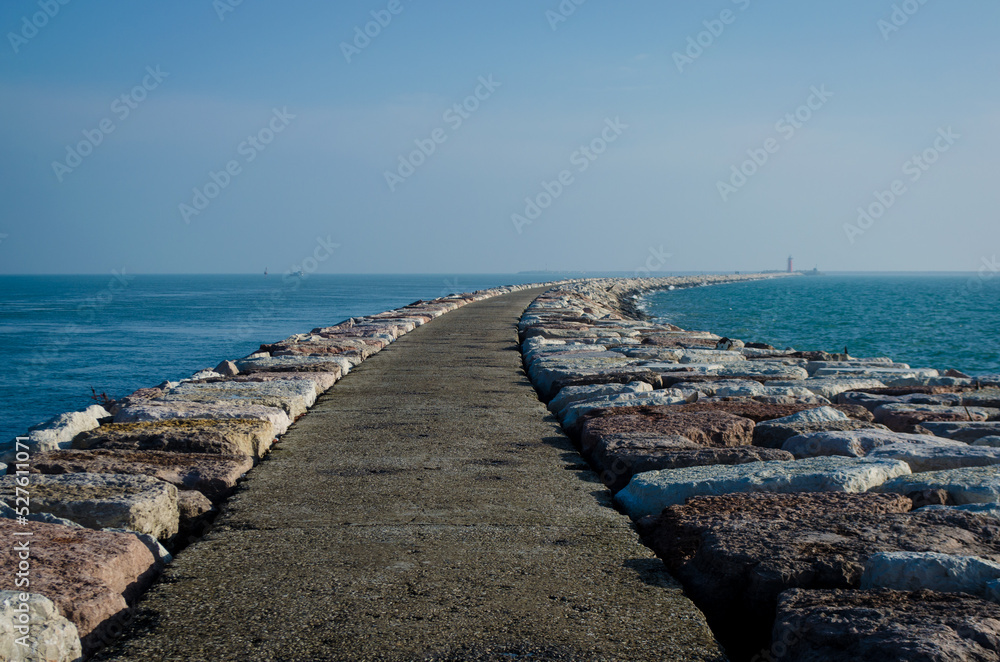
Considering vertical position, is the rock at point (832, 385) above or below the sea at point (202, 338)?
above

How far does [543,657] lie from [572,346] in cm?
556

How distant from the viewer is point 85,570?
73.4 inches

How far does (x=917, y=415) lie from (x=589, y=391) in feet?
5.43

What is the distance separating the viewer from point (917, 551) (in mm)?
1963

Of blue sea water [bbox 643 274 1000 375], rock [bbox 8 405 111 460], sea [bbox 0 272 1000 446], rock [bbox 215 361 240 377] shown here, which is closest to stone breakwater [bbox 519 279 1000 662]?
rock [bbox 8 405 111 460]

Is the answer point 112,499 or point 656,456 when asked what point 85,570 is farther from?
point 656,456

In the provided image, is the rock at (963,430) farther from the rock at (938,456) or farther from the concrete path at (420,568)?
the concrete path at (420,568)

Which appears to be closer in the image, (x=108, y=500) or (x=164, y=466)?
(x=108, y=500)

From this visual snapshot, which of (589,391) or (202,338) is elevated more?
(589,391)

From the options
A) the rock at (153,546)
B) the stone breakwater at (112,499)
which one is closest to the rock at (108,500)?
the stone breakwater at (112,499)

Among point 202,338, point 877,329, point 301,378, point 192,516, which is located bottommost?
point 877,329

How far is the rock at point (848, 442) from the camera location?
3.04m

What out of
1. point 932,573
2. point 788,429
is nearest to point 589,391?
point 788,429

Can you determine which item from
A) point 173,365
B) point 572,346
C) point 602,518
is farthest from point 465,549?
point 173,365
